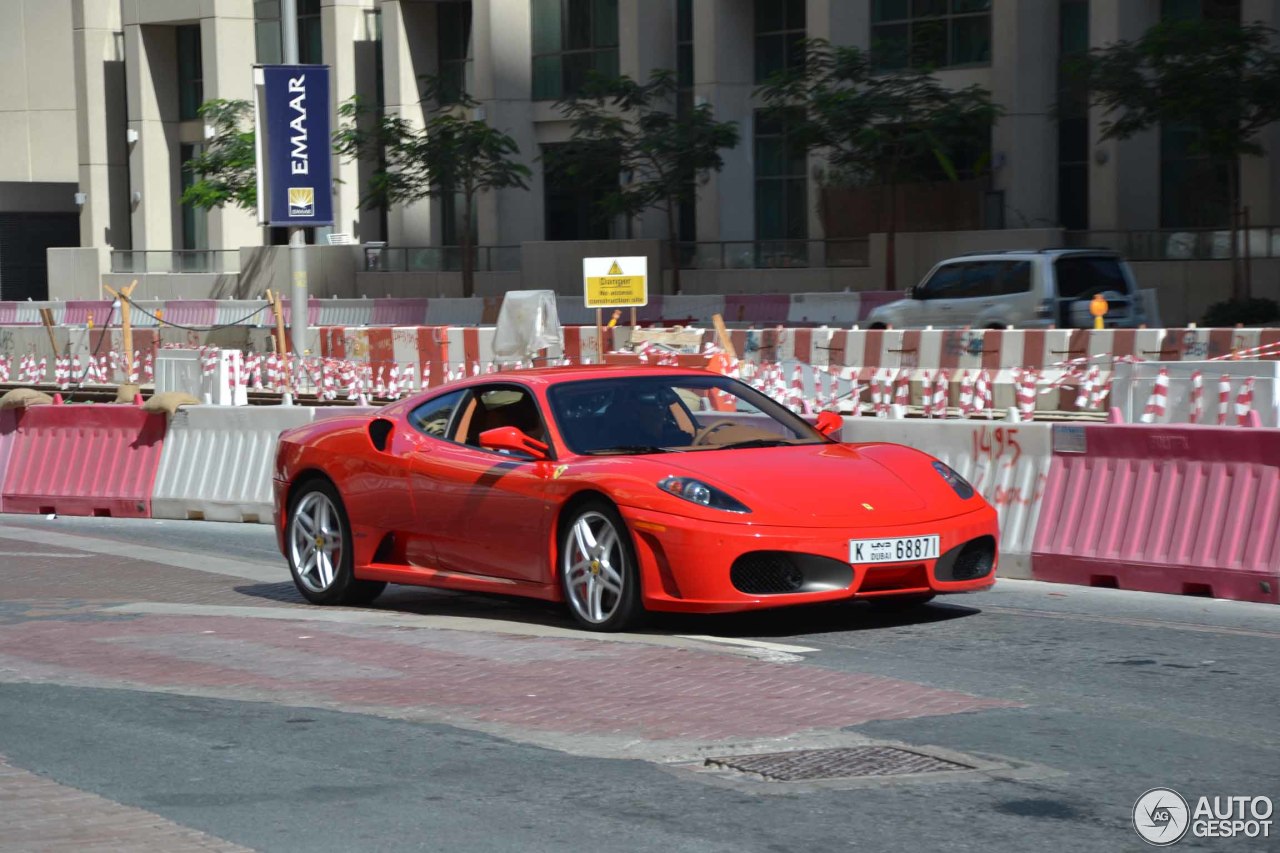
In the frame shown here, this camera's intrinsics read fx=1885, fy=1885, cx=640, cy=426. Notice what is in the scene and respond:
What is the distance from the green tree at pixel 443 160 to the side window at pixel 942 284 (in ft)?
76.1

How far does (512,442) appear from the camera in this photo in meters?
9.30

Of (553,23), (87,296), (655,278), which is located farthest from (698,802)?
(87,296)

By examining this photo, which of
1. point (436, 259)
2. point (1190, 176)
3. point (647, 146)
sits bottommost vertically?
point (436, 259)

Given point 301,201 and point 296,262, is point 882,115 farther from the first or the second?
point 296,262

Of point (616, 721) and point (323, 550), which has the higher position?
point (323, 550)

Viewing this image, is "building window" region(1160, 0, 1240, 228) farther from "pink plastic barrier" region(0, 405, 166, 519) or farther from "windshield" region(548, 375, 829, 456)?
"windshield" region(548, 375, 829, 456)

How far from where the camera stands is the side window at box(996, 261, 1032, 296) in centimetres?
2730

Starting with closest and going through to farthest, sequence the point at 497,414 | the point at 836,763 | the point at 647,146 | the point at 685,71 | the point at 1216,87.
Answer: the point at 836,763, the point at 497,414, the point at 1216,87, the point at 647,146, the point at 685,71

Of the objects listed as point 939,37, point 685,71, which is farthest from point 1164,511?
point 685,71

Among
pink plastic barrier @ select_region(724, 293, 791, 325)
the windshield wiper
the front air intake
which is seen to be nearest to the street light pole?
pink plastic barrier @ select_region(724, 293, 791, 325)

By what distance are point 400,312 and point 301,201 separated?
19273 mm

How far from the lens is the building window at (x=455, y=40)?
→ 58.5 m

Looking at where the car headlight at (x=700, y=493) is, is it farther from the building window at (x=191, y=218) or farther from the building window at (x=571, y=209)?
the building window at (x=191, y=218)

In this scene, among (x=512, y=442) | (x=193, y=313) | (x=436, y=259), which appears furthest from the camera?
(x=436, y=259)
